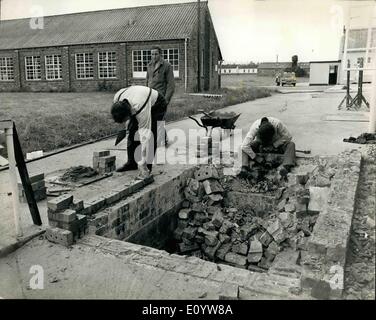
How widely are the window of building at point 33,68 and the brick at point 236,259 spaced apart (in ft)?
104

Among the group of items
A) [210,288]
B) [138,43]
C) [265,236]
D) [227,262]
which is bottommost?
[227,262]

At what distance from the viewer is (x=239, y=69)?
7969 centimetres

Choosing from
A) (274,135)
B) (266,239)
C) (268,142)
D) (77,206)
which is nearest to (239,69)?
(274,135)

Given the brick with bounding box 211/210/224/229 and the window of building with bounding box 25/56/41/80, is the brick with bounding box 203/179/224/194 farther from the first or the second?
the window of building with bounding box 25/56/41/80

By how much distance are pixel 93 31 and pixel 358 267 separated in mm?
32145

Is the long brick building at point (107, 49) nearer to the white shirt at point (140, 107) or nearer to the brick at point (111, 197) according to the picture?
the white shirt at point (140, 107)

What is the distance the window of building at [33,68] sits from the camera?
33.6 metres

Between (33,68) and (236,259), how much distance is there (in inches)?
1282

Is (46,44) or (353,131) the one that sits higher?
(46,44)

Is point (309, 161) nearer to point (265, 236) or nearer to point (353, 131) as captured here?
point (265, 236)

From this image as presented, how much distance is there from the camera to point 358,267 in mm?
3373

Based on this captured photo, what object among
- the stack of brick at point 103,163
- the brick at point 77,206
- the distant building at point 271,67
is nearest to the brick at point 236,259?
the brick at point 77,206

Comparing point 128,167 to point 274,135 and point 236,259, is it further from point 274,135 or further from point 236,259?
point 274,135

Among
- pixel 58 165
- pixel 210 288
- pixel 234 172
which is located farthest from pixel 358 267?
pixel 58 165
